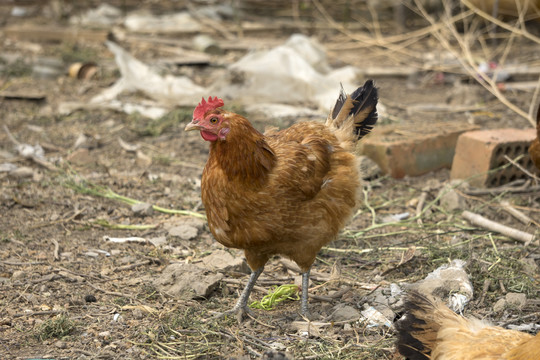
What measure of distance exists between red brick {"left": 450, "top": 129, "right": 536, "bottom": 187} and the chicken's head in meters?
2.97

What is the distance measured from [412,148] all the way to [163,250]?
105 inches

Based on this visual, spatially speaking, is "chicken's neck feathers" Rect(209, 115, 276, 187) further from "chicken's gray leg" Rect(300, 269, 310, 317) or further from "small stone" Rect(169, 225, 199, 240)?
"small stone" Rect(169, 225, 199, 240)

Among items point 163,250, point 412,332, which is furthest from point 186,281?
Result: point 412,332

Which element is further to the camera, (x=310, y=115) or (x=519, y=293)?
(x=310, y=115)

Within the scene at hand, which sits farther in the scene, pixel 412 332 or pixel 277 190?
pixel 277 190

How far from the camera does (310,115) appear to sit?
283 inches

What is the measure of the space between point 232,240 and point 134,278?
0.97 m

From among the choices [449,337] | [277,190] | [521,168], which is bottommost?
[521,168]

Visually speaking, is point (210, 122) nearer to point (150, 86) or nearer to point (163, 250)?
point (163, 250)

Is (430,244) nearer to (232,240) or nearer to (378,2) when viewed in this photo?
(232,240)

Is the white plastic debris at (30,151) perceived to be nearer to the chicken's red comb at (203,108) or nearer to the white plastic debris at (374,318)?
the chicken's red comb at (203,108)

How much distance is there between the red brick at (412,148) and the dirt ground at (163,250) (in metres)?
0.12

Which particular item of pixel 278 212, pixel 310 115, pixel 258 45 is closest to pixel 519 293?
pixel 278 212

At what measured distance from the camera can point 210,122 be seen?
3244mm
